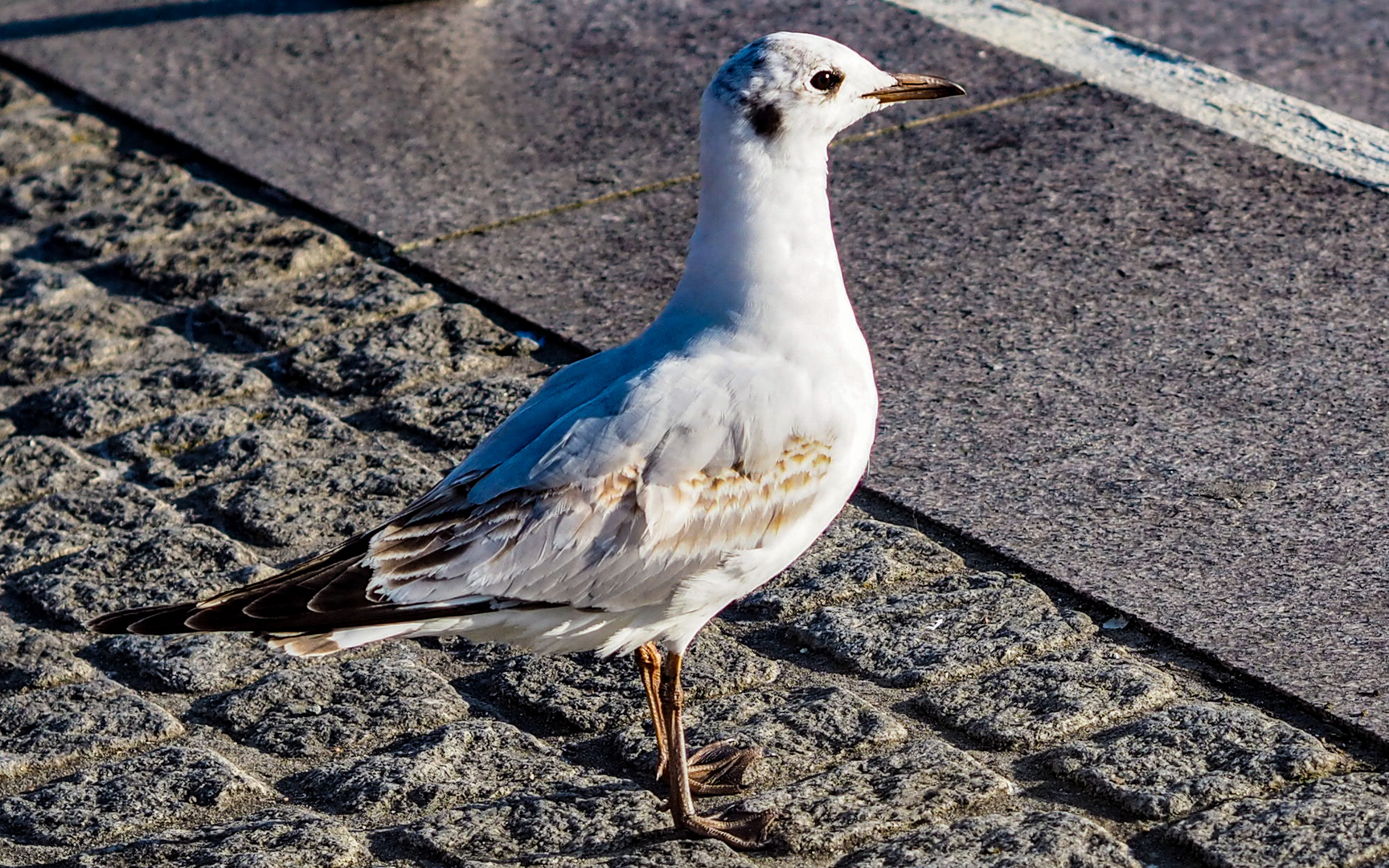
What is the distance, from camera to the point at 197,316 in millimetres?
6230

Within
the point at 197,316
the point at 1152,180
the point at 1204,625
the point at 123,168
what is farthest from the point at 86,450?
the point at 1152,180

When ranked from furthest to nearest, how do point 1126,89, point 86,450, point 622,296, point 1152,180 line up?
point 1126,89, point 1152,180, point 622,296, point 86,450

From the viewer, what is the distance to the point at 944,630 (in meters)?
4.29

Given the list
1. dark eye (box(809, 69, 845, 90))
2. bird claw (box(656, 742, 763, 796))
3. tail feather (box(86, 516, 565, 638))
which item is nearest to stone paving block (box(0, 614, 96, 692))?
tail feather (box(86, 516, 565, 638))

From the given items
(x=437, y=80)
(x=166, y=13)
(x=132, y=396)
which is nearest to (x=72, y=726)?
(x=132, y=396)

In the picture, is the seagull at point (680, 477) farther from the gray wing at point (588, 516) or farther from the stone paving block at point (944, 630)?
the stone paving block at point (944, 630)

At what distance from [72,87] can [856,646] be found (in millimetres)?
5508

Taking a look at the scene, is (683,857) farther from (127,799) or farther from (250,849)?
(127,799)

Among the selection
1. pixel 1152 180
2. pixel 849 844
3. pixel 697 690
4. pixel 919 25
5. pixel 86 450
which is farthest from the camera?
pixel 919 25

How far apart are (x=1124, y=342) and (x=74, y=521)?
3179mm

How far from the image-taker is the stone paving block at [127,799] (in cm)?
379

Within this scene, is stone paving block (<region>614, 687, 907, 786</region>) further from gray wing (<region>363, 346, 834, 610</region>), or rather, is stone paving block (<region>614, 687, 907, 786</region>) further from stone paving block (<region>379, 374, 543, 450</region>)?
stone paving block (<region>379, 374, 543, 450</region>)

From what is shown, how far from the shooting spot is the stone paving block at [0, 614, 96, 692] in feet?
14.3

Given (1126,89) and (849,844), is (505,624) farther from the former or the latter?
(1126,89)
